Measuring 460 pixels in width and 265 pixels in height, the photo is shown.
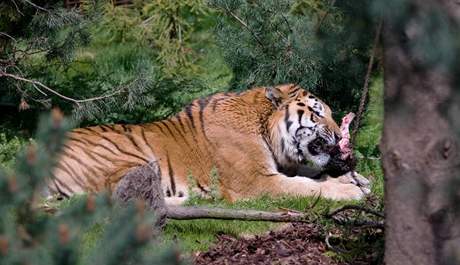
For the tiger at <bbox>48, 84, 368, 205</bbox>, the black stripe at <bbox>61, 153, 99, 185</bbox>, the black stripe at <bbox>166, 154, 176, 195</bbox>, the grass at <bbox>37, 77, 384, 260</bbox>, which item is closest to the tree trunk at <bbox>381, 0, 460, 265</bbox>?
the grass at <bbox>37, 77, 384, 260</bbox>

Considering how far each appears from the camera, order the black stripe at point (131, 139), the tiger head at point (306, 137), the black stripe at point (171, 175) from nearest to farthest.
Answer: the black stripe at point (171, 175), the black stripe at point (131, 139), the tiger head at point (306, 137)

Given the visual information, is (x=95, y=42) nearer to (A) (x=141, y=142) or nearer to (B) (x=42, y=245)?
(A) (x=141, y=142)

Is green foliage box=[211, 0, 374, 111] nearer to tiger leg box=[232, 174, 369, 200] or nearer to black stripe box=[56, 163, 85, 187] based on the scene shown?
tiger leg box=[232, 174, 369, 200]

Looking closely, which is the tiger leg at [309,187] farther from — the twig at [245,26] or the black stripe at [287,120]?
the twig at [245,26]

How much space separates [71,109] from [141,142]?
1.73 metres

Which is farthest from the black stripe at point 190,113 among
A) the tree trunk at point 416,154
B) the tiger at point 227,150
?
the tree trunk at point 416,154

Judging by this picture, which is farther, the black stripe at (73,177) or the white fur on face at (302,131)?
the white fur on face at (302,131)

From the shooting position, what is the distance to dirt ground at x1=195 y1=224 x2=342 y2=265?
17.4 ft

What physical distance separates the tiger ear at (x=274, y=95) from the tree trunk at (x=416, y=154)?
11.9ft

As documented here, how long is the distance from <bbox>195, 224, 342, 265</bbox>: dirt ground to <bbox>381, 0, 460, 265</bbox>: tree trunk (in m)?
1.27

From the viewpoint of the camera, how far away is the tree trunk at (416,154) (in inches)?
145

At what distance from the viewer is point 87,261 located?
309cm

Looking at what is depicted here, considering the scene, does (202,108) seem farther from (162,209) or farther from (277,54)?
(162,209)

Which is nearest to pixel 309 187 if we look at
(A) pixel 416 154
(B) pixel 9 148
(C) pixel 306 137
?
(C) pixel 306 137
